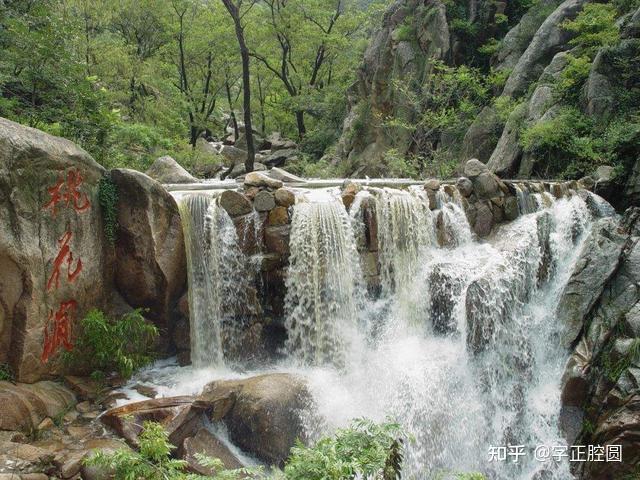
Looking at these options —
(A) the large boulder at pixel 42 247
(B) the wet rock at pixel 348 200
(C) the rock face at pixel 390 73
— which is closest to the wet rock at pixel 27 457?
(A) the large boulder at pixel 42 247

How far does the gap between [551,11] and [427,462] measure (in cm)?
1590

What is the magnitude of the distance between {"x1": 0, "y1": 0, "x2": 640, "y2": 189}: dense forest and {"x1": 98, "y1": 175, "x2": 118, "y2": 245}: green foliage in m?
1.77

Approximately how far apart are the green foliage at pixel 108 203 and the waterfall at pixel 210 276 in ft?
3.61

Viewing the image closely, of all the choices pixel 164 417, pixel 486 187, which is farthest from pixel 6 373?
pixel 486 187

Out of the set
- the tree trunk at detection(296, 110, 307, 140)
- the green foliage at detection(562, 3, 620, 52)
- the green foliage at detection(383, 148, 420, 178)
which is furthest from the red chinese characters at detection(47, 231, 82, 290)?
the tree trunk at detection(296, 110, 307, 140)

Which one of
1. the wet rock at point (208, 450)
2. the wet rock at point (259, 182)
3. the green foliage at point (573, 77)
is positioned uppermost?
the green foliage at point (573, 77)

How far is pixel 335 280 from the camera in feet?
28.2

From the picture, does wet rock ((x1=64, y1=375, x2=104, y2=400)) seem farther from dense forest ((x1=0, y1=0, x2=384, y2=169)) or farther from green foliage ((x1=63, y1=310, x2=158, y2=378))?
dense forest ((x1=0, y1=0, x2=384, y2=169))

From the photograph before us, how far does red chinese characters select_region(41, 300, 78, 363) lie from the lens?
673cm

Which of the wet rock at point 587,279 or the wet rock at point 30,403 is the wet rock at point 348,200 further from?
the wet rock at point 30,403

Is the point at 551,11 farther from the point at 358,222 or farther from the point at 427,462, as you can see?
the point at 427,462

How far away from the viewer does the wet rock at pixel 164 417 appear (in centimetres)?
619

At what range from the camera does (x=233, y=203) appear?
8562 mm

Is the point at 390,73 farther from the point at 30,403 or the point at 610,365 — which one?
the point at 30,403
